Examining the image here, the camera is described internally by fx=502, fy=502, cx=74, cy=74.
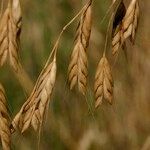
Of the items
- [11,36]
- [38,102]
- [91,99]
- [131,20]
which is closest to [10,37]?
[11,36]

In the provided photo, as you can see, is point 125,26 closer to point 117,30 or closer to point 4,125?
point 117,30

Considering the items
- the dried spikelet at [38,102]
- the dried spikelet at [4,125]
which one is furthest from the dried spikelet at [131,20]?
the dried spikelet at [4,125]

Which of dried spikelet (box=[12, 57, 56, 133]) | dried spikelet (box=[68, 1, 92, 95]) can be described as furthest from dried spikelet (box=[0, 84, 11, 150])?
dried spikelet (box=[68, 1, 92, 95])

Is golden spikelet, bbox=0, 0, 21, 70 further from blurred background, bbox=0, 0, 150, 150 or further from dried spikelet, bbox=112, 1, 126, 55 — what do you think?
blurred background, bbox=0, 0, 150, 150

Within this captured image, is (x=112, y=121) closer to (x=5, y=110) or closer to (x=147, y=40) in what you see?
(x=147, y=40)

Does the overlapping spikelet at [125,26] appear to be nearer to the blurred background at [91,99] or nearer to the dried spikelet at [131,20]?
the dried spikelet at [131,20]

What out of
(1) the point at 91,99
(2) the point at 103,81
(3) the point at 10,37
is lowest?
(1) the point at 91,99

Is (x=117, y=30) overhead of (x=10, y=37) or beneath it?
beneath
